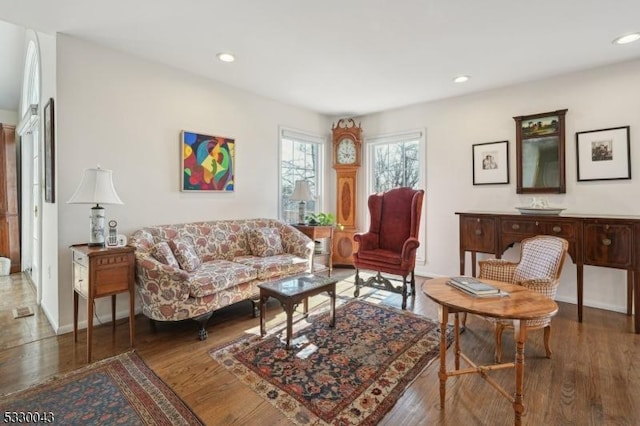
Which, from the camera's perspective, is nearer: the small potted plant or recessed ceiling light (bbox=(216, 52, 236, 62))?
recessed ceiling light (bbox=(216, 52, 236, 62))

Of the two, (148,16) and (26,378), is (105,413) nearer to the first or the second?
(26,378)

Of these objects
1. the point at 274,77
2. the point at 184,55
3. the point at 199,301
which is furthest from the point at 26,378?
the point at 274,77

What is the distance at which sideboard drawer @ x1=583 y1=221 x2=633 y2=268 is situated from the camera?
9.01 feet

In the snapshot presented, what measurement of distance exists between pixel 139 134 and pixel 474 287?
3.25 meters

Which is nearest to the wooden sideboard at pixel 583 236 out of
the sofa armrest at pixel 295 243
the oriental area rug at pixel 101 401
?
the sofa armrest at pixel 295 243

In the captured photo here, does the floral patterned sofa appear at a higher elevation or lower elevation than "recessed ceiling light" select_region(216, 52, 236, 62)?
lower

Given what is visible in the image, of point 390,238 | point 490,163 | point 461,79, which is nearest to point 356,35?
point 461,79

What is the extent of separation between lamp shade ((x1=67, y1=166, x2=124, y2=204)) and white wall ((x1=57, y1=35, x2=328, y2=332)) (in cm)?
45

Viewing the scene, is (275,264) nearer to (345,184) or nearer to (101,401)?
(101,401)

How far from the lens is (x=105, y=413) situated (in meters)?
1.68

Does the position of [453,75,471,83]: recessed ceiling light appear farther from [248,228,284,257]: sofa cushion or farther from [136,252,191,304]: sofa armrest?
[136,252,191,304]: sofa armrest

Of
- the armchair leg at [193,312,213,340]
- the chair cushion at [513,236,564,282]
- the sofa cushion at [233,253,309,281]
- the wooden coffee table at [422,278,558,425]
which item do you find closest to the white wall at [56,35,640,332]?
the sofa cushion at [233,253,309,281]

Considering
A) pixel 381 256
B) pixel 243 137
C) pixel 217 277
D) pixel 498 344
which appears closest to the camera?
pixel 498 344

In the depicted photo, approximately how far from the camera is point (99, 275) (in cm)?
231
